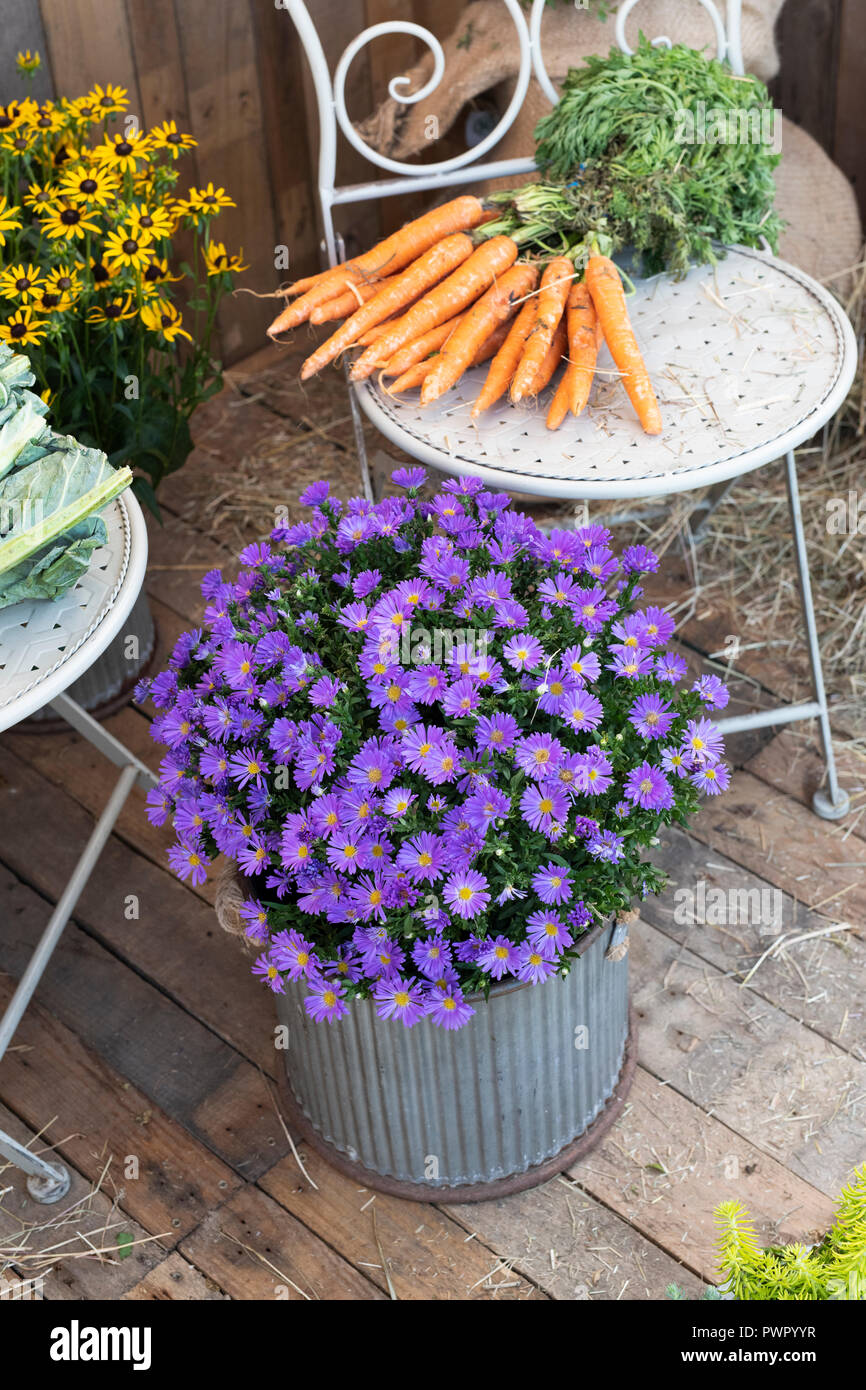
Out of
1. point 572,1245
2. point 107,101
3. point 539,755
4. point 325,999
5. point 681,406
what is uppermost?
point 107,101

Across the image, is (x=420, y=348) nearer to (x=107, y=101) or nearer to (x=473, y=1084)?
(x=107, y=101)

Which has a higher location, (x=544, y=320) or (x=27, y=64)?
(x=27, y=64)

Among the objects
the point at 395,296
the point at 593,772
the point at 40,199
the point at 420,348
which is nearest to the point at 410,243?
the point at 395,296

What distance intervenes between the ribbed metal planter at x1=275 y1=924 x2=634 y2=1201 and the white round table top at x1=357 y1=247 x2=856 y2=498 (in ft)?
2.13

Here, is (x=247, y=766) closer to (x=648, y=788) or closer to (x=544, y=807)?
(x=544, y=807)

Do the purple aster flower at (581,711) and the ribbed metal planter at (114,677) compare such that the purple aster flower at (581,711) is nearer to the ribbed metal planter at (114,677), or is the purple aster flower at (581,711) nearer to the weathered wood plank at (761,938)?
the weathered wood plank at (761,938)

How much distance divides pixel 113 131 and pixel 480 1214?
7.34ft

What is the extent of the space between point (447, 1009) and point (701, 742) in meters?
0.44

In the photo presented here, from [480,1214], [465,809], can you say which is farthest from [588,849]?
[480,1214]

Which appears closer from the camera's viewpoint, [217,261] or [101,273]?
[101,273]

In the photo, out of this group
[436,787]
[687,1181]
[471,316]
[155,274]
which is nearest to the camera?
[436,787]

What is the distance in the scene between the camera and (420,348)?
7.19 ft

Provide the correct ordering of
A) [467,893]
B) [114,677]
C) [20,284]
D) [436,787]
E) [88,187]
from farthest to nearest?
[114,677]
[88,187]
[20,284]
[436,787]
[467,893]

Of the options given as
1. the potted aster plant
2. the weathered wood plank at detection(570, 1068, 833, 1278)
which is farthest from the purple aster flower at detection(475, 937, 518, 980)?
the weathered wood plank at detection(570, 1068, 833, 1278)
